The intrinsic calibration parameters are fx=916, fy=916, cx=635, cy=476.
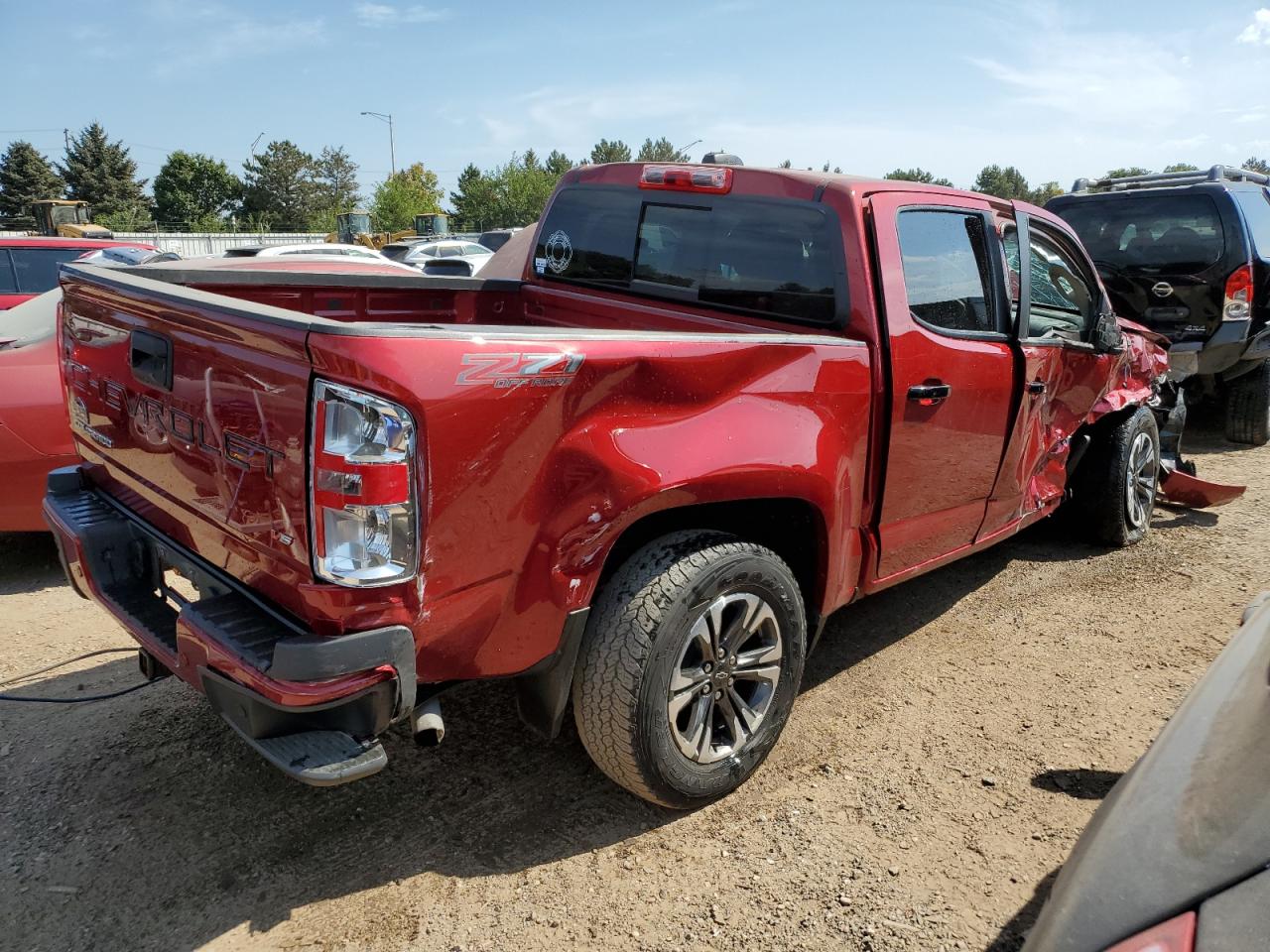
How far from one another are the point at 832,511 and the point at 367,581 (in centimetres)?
155

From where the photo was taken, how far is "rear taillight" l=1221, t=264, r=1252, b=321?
22.5 ft

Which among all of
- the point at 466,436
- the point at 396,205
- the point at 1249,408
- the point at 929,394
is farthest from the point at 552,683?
the point at 396,205

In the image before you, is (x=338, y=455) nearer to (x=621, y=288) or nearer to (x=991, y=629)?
(x=621, y=288)

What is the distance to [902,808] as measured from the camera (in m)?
2.90

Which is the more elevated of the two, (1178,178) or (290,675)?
(1178,178)

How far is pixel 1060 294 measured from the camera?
186 inches

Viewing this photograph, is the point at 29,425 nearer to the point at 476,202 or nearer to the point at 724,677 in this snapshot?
the point at 724,677

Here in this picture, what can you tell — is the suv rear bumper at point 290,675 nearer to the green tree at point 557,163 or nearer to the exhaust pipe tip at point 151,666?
the exhaust pipe tip at point 151,666

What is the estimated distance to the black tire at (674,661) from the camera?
2.52m

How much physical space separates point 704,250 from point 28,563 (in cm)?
410

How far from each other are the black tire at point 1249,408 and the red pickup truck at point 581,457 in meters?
4.79

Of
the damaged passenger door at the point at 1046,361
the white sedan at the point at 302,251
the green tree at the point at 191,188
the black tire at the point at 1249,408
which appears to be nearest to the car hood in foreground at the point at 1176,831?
the damaged passenger door at the point at 1046,361

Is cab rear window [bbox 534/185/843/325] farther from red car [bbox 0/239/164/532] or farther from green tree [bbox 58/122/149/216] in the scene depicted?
green tree [bbox 58/122/149/216]

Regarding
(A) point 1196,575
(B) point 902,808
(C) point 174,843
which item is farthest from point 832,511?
(A) point 1196,575
